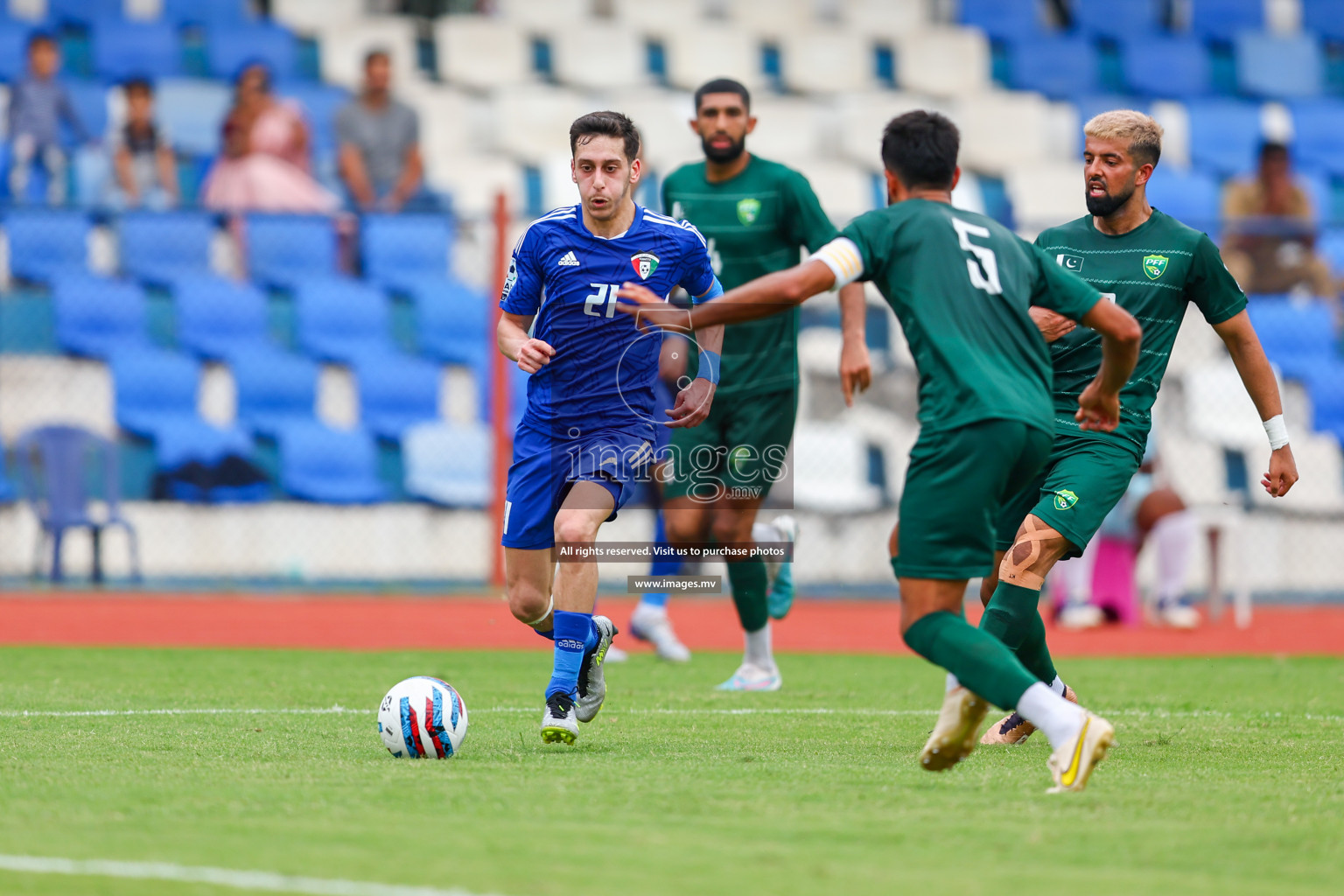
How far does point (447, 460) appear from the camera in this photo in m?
14.8

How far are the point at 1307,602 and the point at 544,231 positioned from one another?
10.2 meters

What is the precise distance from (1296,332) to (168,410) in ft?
32.6

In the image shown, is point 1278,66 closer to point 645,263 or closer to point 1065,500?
point 1065,500

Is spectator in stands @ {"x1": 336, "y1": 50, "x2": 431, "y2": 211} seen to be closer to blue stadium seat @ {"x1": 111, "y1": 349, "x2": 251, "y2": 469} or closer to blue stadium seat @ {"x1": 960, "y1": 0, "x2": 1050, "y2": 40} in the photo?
blue stadium seat @ {"x1": 111, "y1": 349, "x2": 251, "y2": 469}

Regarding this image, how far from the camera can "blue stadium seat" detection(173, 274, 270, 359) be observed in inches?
596

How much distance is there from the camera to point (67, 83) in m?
17.3

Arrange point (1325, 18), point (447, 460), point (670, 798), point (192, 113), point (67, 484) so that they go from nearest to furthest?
point (670, 798) → point (67, 484) → point (447, 460) → point (192, 113) → point (1325, 18)

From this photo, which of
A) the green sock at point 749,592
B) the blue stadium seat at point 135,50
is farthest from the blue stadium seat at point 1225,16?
the green sock at point 749,592

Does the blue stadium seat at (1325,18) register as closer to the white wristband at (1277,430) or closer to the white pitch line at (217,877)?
the white wristband at (1277,430)

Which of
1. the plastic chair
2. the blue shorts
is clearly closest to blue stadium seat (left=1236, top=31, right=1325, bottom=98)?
the plastic chair

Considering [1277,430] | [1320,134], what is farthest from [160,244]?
[1320,134]

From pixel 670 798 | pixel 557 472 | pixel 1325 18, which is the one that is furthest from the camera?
pixel 1325 18

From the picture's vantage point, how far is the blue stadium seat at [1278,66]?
68.5 ft

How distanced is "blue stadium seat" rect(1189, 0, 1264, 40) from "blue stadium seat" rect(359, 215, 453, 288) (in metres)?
10.5
